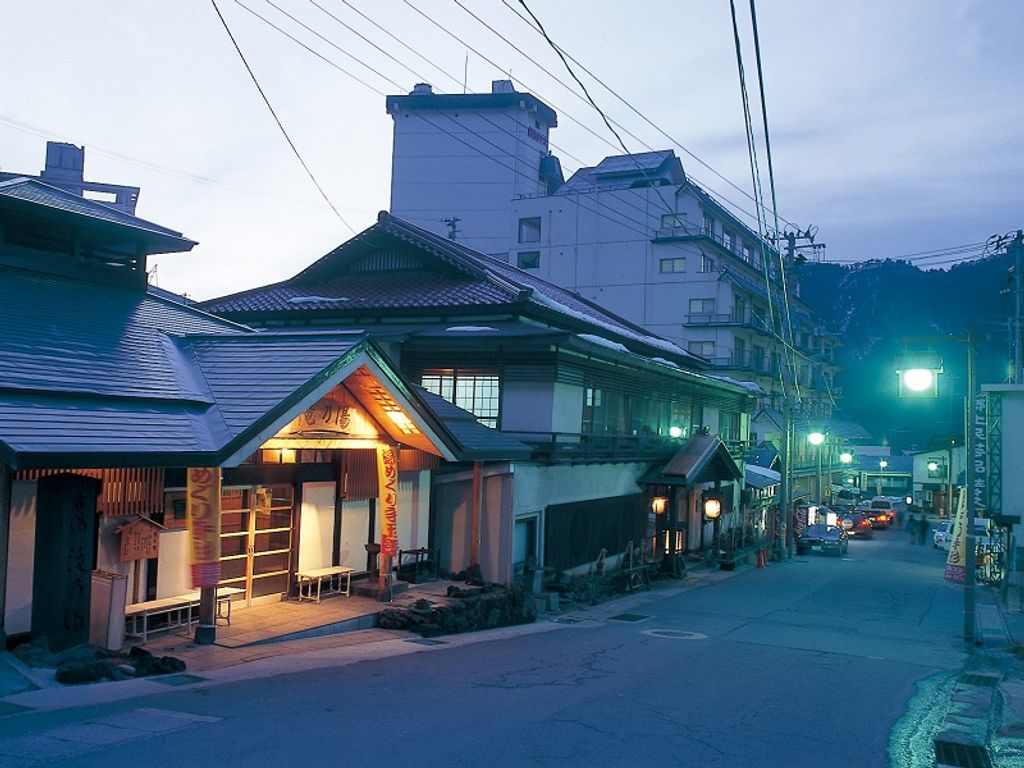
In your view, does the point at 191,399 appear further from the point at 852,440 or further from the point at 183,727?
the point at 852,440

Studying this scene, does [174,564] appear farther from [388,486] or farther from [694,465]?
[694,465]

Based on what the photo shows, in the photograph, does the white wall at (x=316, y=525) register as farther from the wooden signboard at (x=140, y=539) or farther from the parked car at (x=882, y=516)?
the parked car at (x=882, y=516)

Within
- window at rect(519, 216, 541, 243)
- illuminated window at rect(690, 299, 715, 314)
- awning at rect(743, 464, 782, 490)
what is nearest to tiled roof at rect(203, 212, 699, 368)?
awning at rect(743, 464, 782, 490)

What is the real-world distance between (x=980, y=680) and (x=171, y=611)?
13.9 meters

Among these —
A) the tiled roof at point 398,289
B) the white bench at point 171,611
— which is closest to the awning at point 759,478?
the tiled roof at point 398,289

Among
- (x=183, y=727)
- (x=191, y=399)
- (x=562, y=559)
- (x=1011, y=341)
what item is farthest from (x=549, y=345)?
(x=1011, y=341)

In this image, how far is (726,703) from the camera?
1171cm

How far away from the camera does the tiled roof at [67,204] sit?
1433 cm

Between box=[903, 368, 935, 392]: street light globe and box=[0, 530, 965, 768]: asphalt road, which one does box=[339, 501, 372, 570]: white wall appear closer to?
box=[0, 530, 965, 768]: asphalt road

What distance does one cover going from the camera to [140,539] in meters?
13.4

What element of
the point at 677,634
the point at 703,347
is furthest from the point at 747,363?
the point at 677,634

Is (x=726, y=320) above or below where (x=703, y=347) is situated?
above

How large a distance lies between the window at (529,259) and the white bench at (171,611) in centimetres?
4711

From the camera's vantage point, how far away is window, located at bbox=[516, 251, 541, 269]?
6028 centimetres
